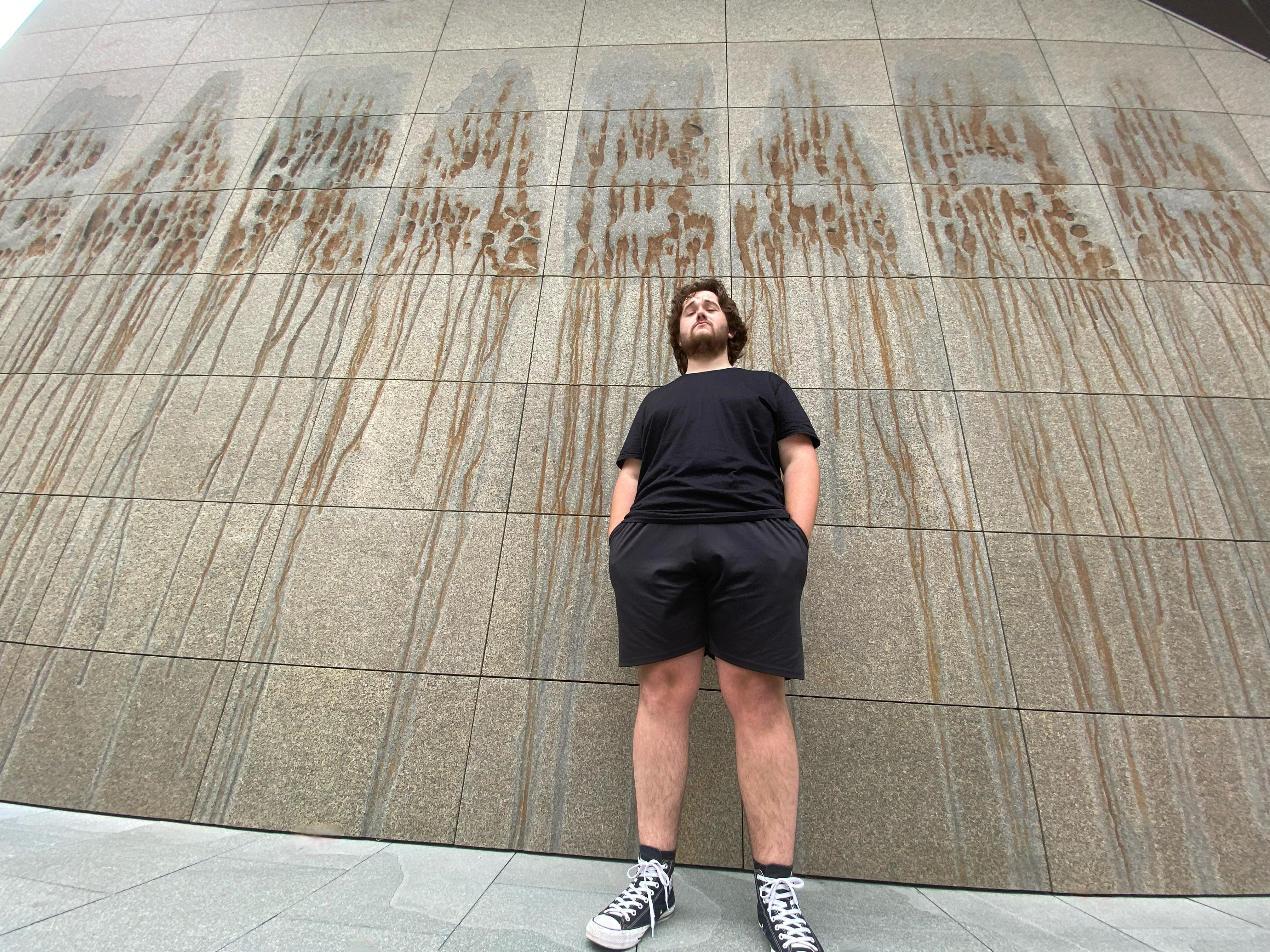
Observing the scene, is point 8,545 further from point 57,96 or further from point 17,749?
point 57,96

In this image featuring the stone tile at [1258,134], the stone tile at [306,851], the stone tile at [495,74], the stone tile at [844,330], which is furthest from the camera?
the stone tile at [495,74]

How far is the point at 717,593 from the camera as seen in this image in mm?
1385

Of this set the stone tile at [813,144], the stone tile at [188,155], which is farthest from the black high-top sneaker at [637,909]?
the stone tile at [188,155]

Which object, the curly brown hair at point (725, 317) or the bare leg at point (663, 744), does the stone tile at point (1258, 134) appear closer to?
the curly brown hair at point (725, 317)

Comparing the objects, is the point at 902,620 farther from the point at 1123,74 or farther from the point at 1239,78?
the point at 1239,78

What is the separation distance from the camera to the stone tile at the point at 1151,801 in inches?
66.8

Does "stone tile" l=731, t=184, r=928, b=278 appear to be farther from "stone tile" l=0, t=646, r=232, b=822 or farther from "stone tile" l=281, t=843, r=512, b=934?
"stone tile" l=0, t=646, r=232, b=822

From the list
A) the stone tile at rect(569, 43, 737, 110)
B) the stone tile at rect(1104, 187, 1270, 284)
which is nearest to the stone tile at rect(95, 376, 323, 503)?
the stone tile at rect(569, 43, 737, 110)

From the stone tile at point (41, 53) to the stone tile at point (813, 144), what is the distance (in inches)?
145

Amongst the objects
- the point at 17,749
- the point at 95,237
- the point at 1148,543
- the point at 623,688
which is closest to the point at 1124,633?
the point at 1148,543

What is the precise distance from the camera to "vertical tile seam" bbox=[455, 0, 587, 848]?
6.19 ft

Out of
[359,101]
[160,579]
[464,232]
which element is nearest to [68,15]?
[359,101]

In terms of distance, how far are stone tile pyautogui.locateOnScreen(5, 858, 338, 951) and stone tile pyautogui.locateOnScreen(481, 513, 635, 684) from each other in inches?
29.1

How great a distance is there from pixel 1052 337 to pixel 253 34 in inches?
165
